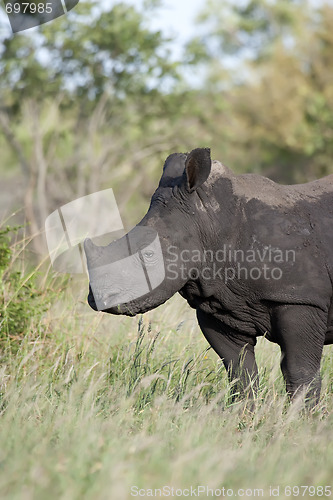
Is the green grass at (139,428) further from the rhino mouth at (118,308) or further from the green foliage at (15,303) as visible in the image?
the rhino mouth at (118,308)

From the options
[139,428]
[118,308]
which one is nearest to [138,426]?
[139,428]

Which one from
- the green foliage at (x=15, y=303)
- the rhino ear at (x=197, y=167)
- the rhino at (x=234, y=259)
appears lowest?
the green foliage at (x=15, y=303)

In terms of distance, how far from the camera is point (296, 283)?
14.6 feet

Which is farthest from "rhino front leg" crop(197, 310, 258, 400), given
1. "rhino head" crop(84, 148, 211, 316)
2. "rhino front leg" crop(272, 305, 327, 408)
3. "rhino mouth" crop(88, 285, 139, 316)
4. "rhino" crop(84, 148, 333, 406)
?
"rhino mouth" crop(88, 285, 139, 316)

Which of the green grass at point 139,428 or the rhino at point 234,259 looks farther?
the rhino at point 234,259

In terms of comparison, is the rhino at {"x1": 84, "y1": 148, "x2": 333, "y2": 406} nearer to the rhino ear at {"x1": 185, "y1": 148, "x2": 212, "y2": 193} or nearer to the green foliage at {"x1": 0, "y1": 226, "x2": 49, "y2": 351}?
the rhino ear at {"x1": 185, "y1": 148, "x2": 212, "y2": 193}

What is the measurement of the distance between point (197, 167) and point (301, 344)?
4.00 feet

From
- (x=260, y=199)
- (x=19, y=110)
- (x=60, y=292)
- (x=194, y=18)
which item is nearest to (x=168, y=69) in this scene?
(x=19, y=110)

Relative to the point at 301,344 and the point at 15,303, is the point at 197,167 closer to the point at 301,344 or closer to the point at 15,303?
the point at 301,344

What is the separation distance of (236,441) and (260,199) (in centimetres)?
148

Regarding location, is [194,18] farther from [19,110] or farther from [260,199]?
[260,199]

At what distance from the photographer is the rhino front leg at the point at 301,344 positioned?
14.7 ft

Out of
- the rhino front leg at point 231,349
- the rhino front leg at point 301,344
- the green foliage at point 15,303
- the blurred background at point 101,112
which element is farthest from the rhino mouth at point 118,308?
the blurred background at point 101,112

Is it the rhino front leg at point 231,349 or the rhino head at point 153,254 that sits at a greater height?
the rhino head at point 153,254
